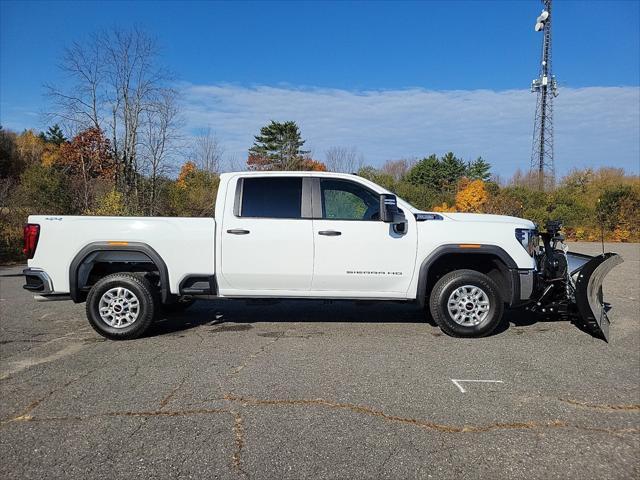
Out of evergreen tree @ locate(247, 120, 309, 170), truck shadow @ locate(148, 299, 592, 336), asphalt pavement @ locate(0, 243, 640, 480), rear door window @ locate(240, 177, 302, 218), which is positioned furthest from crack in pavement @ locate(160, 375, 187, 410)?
evergreen tree @ locate(247, 120, 309, 170)

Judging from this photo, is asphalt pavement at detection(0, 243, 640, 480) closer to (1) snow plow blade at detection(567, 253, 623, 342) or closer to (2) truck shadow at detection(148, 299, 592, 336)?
(2) truck shadow at detection(148, 299, 592, 336)

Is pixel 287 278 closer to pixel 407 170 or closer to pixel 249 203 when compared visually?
pixel 249 203

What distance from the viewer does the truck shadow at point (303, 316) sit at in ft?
20.8

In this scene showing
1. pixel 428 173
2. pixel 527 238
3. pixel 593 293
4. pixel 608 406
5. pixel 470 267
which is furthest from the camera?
pixel 428 173

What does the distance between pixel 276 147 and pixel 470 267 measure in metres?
38.4

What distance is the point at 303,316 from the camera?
6887mm

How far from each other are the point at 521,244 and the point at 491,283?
609 millimetres

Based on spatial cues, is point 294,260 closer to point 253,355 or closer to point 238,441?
point 253,355

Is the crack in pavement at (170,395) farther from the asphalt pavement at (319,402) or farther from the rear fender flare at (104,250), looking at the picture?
the rear fender flare at (104,250)

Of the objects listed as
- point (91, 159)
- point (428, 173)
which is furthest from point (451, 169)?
point (91, 159)

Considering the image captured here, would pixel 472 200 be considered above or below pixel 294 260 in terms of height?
above

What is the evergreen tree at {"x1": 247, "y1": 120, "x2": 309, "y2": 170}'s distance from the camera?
38875mm

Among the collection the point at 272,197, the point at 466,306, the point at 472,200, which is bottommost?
the point at 466,306

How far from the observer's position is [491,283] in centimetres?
566
